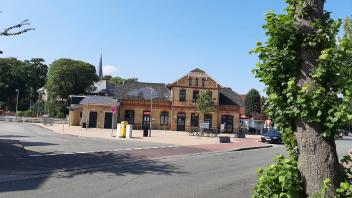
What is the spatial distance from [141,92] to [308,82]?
56943 mm

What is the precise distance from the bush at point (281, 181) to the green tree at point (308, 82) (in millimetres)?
93

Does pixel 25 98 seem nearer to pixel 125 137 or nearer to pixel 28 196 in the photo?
pixel 125 137

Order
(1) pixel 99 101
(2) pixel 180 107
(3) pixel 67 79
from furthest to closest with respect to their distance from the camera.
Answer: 1. (3) pixel 67 79
2. (2) pixel 180 107
3. (1) pixel 99 101

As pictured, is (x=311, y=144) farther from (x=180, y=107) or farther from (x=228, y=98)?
(x=228, y=98)

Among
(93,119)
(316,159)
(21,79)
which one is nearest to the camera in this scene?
(316,159)

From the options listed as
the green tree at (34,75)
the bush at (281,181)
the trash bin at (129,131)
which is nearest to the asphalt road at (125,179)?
the bush at (281,181)

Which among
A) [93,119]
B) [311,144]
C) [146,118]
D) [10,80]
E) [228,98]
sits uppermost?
[10,80]

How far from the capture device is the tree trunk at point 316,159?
385cm

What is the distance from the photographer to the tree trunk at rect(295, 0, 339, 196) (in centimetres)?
386

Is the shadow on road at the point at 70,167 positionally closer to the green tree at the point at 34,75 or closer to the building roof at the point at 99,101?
the building roof at the point at 99,101

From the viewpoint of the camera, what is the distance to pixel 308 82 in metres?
3.95

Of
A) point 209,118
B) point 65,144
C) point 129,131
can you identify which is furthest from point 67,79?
point 65,144

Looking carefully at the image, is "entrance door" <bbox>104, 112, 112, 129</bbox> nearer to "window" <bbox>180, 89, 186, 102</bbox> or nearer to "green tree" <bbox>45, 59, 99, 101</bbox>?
"window" <bbox>180, 89, 186, 102</bbox>

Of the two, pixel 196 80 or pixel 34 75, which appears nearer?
pixel 196 80
